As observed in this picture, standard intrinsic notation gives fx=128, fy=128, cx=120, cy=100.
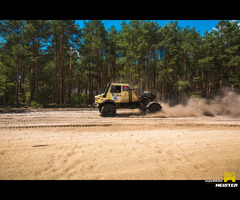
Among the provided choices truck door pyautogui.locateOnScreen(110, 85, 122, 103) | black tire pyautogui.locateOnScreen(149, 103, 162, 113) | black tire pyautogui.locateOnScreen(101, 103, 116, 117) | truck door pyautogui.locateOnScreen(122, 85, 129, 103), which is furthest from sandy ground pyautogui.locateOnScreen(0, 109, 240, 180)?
black tire pyautogui.locateOnScreen(149, 103, 162, 113)

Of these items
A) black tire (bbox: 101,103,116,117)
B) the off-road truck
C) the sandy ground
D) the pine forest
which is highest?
the pine forest

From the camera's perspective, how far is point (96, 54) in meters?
28.0

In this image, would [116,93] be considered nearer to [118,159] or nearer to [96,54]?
[118,159]

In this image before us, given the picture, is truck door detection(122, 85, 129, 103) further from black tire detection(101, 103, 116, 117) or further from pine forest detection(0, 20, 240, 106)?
pine forest detection(0, 20, 240, 106)

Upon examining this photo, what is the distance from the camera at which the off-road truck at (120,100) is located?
10.1m

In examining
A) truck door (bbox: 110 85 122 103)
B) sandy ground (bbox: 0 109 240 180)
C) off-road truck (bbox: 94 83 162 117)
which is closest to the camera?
sandy ground (bbox: 0 109 240 180)

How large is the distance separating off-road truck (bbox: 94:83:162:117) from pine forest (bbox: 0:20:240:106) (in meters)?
12.6

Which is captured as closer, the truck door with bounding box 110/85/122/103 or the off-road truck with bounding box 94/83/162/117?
the off-road truck with bounding box 94/83/162/117

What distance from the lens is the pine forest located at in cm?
2220

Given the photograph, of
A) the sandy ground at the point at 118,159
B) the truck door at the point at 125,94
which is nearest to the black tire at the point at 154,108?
the truck door at the point at 125,94

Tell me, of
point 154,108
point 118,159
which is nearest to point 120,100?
point 154,108

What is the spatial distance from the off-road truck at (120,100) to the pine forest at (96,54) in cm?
1256

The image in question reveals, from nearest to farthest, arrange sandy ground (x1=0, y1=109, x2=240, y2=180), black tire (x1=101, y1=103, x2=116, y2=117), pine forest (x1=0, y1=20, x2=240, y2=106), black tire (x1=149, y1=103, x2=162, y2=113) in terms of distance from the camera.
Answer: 1. sandy ground (x1=0, y1=109, x2=240, y2=180)
2. black tire (x1=101, y1=103, x2=116, y2=117)
3. black tire (x1=149, y1=103, x2=162, y2=113)
4. pine forest (x1=0, y1=20, x2=240, y2=106)
